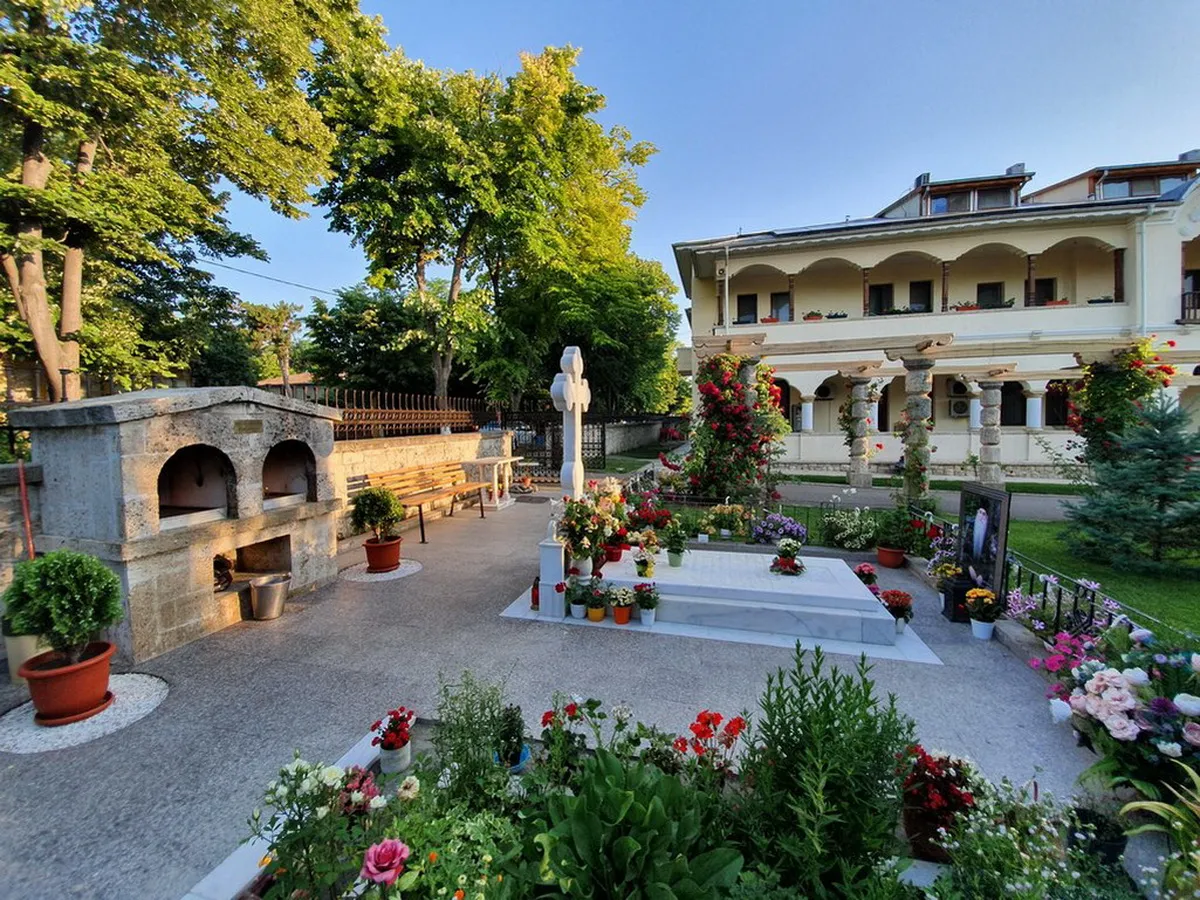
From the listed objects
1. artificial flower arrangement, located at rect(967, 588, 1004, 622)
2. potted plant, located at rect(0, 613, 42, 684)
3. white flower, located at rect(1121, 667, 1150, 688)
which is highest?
white flower, located at rect(1121, 667, 1150, 688)

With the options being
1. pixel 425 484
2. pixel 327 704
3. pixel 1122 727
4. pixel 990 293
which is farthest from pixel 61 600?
pixel 990 293

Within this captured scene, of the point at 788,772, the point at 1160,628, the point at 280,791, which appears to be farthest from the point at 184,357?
the point at 1160,628

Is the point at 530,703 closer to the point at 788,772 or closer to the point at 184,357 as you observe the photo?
the point at 788,772

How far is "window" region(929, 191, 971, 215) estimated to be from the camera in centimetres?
1903

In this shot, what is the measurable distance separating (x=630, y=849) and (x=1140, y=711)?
9.27 feet

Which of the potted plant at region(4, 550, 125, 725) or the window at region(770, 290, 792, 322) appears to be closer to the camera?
the potted plant at region(4, 550, 125, 725)

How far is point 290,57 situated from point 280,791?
14517 mm

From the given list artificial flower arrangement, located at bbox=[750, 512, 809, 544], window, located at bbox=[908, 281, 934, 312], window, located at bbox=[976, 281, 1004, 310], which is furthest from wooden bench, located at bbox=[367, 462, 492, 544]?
window, located at bbox=[976, 281, 1004, 310]

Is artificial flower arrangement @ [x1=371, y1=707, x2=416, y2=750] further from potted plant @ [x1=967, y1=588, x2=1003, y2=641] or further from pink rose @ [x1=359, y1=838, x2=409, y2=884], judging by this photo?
potted plant @ [x1=967, y1=588, x2=1003, y2=641]

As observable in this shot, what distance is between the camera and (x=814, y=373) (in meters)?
17.2

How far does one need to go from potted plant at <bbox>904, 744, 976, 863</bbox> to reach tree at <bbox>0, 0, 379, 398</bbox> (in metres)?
12.7

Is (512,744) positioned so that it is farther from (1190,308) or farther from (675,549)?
(1190,308)

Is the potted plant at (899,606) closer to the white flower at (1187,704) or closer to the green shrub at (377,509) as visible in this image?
the white flower at (1187,704)

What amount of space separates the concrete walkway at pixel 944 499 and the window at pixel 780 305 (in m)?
7.50
